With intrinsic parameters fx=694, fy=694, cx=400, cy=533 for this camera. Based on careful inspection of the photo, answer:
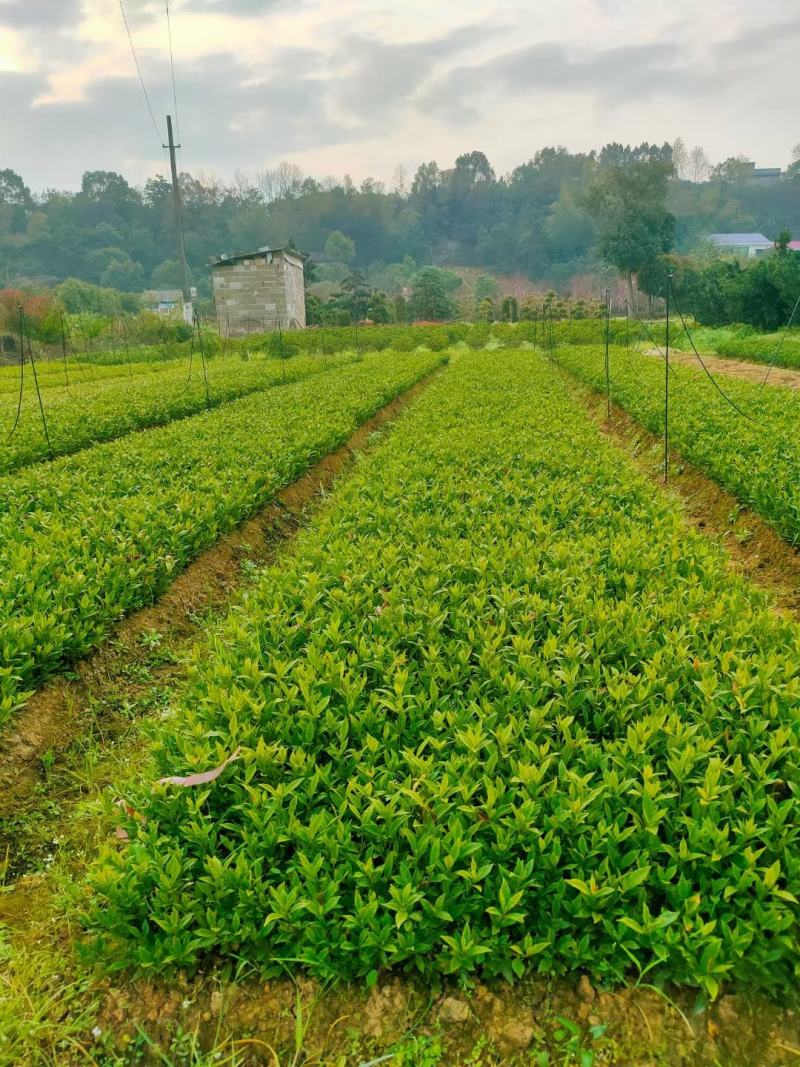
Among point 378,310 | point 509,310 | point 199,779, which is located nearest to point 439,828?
point 199,779

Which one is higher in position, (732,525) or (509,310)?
(509,310)

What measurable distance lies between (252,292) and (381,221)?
8065 cm

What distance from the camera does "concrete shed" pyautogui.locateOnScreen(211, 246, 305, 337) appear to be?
41688 mm

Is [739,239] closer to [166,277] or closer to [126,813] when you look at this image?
[166,277]

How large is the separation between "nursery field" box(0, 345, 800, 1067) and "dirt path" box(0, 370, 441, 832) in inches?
5.5

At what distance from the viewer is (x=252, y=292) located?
1667 inches

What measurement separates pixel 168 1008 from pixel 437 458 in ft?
19.2

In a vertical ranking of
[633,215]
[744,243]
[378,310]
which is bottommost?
[378,310]

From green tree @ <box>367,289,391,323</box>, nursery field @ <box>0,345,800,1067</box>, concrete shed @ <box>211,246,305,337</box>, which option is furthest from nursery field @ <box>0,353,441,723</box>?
green tree @ <box>367,289,391,323</box>

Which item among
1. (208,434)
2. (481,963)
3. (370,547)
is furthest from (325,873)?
(208,434)

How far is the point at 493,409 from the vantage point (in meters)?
10.7

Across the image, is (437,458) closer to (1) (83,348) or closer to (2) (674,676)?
(2) (674,676)

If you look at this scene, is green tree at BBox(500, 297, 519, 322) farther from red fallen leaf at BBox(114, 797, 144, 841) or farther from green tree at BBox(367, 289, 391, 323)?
red fallen leaf at BBox(114, 797, 144, 841)

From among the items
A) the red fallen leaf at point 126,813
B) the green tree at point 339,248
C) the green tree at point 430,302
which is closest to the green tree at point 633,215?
the green tree at point 430,302
